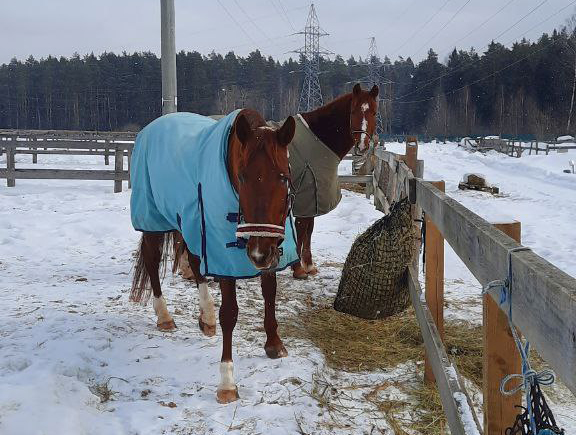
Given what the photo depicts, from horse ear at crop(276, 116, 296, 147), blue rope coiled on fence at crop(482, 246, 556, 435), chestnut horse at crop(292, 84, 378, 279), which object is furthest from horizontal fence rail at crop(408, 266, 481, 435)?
chestnut horse at crop(292, 84, 378, 279)

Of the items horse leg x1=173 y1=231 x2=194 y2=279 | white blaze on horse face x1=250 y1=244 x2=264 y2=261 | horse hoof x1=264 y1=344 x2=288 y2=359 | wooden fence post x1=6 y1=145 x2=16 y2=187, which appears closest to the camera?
white blaze on horse face x1=250 y1=244 x2=264 y2=261

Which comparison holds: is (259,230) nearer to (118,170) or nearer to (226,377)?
(226,377)

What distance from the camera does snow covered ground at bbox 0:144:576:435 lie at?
2844 millimetres

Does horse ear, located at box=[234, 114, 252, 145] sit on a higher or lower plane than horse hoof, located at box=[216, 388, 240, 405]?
higher

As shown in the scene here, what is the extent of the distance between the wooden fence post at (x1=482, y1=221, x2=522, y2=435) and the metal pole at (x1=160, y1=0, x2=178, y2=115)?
19.4ft

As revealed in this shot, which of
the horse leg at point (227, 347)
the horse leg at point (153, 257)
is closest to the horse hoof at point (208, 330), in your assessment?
the horse leg at point (153, 257)

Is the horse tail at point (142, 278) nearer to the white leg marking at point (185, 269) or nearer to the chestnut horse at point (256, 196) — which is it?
the white leg marking at point (185, 269)

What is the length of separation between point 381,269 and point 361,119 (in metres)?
1.88

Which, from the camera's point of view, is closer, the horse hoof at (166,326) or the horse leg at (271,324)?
the horse leg at (271,324)

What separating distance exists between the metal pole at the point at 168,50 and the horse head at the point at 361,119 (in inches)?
99.8

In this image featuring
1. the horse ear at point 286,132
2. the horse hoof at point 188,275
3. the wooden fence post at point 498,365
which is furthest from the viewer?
the horse hoof at point 188,275

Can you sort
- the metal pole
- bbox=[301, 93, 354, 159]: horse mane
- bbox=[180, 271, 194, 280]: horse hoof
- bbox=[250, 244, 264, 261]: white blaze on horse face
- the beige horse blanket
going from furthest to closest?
the metal pole
bbox=[180, 271, 194, 280]: horse hoof
bbox=[301, 93, 354, 159]: horse mane
the beige horse blanket
bbox=[250, 244, 264, 261]: white blaze on horse face

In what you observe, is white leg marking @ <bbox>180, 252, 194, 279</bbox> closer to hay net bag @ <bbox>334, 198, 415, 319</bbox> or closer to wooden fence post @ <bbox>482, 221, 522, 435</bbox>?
hay net bag @ <bbox>334, 198, 415, 319</bbox>

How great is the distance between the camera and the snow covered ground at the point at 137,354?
2.84 metres
